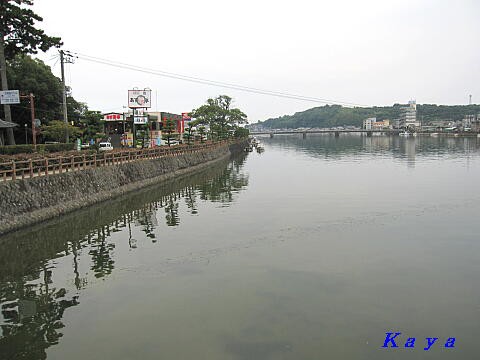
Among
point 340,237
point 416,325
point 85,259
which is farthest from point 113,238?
→ point 416,325

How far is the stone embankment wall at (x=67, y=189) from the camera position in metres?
17.9

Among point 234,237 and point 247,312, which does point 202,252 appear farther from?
point 247,312

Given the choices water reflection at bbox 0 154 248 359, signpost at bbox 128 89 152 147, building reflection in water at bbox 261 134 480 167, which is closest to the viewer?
water reflection at bbox 0 154 248 359

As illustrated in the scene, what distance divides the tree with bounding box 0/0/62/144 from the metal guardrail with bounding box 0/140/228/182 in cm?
813

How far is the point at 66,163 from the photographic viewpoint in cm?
2311

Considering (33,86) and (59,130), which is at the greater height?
Result: (33,86)

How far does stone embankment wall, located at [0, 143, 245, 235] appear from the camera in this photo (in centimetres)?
1786

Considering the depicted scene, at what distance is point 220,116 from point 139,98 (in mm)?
35433

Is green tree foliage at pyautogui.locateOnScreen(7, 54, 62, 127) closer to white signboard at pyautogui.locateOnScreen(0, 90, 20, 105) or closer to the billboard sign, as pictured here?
white signboard at pyautogui.locateOnScreen(0, 90, 20, 105)

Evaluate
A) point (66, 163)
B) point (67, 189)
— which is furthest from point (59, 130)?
point (67, 189)

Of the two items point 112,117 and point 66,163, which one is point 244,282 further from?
point 112,117

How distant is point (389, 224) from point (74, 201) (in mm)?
17766

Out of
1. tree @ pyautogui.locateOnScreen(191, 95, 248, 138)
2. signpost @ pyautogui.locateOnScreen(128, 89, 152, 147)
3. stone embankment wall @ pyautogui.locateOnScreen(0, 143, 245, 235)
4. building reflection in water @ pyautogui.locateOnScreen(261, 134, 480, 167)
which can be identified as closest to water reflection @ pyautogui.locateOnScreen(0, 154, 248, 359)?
stone embankment wall @ pyautogui.locateOnScreen(0, 143, 245, 235)

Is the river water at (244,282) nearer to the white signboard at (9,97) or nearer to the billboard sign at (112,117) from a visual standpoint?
the white signboard at (9,97)
